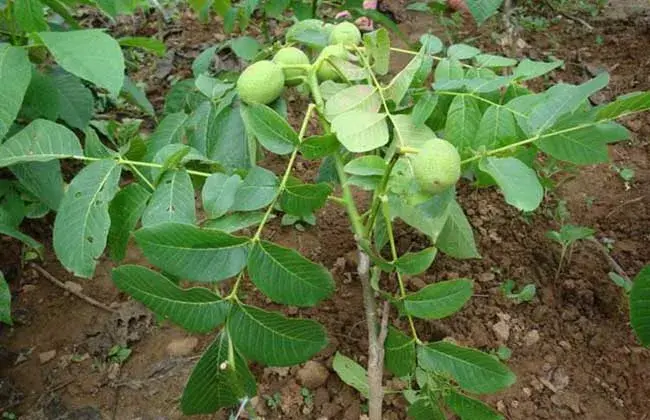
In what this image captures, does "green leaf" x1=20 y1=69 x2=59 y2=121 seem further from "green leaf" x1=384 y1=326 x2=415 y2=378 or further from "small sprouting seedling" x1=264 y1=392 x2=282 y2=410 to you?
"green leaf" x1=384 y1=326 x2=415 y2=378

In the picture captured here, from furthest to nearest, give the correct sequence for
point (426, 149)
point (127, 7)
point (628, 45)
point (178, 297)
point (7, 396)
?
1. point (628, 45)
2. point (127, 7)
3. point (7, 396)
4. point (178, 297)
5. point (426, 149)

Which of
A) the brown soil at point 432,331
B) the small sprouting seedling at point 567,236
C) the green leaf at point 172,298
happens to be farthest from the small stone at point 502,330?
the green leaf at point 172,298

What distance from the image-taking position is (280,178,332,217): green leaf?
1103 mm

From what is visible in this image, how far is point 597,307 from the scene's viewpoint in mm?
1942

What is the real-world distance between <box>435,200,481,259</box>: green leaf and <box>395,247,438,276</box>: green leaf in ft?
1.05

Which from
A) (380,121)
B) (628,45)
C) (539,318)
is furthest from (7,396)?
(628,45)

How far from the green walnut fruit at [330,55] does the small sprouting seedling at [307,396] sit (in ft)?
2.70

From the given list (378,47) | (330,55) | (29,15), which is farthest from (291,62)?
(29,15)

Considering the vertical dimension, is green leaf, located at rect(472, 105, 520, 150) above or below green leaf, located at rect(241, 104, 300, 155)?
below

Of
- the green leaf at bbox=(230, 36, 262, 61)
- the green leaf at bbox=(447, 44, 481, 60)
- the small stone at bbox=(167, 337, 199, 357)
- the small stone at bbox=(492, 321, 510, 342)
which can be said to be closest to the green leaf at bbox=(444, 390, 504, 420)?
the small stone at bbox=(492, 321, 510, 342)

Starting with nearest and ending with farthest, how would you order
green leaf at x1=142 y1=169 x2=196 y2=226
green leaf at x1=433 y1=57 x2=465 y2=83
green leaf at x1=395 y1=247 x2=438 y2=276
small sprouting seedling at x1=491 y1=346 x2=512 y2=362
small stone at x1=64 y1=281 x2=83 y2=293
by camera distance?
green leaf at x1=395 y1=247 x2=438 y2=276
green leaf at x1=142 y1=169 x2=196 y2=226
green leaf at x1=433 y1=57 x2=465 y2=83
small sprouting seedling at x1=491 y1=346 x2=512 y2=362
small stone at x1=64 y1=281 x2=83 y2=293

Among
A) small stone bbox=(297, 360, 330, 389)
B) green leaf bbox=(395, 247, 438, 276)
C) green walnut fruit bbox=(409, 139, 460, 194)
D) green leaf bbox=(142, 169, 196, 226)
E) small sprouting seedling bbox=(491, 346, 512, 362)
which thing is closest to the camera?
green walnut fruit bbox=(409, 139, 460, 194)

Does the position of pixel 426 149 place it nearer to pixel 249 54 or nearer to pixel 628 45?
pixel 249 54

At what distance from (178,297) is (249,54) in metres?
1.01
